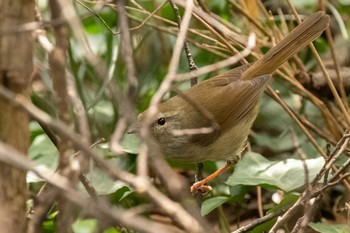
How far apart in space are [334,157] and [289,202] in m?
0.81

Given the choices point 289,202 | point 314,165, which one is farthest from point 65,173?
point 314,165

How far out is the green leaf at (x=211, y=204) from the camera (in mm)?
3490

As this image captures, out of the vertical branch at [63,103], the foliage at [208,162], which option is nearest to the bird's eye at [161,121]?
the foliage at [208,162]

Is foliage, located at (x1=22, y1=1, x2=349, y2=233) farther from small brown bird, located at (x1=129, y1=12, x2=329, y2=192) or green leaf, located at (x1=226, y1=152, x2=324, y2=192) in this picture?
small brown bird, located at (x1=129, y1=12, x2=329, y2=192)

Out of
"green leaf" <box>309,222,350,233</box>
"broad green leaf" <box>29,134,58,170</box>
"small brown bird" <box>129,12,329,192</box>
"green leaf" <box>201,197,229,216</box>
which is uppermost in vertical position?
"small brown bird" <box>129,12,329,192</box>

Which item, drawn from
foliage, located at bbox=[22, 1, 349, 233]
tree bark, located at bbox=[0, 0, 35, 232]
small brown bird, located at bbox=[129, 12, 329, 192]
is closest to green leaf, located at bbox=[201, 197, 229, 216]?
foliage, located at bbox=[22, 1, 349, 233]

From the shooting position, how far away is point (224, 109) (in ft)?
13.1

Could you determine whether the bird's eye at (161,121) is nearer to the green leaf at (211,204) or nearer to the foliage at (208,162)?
the foliage at (208,162)

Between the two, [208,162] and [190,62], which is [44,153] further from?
[190,62]

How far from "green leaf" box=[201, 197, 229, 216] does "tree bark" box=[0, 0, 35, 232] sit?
1613mm

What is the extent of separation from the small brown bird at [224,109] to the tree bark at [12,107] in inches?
71.1

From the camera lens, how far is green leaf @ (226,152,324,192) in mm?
3617

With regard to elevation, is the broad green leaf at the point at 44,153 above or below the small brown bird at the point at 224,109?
below

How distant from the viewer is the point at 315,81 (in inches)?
172
